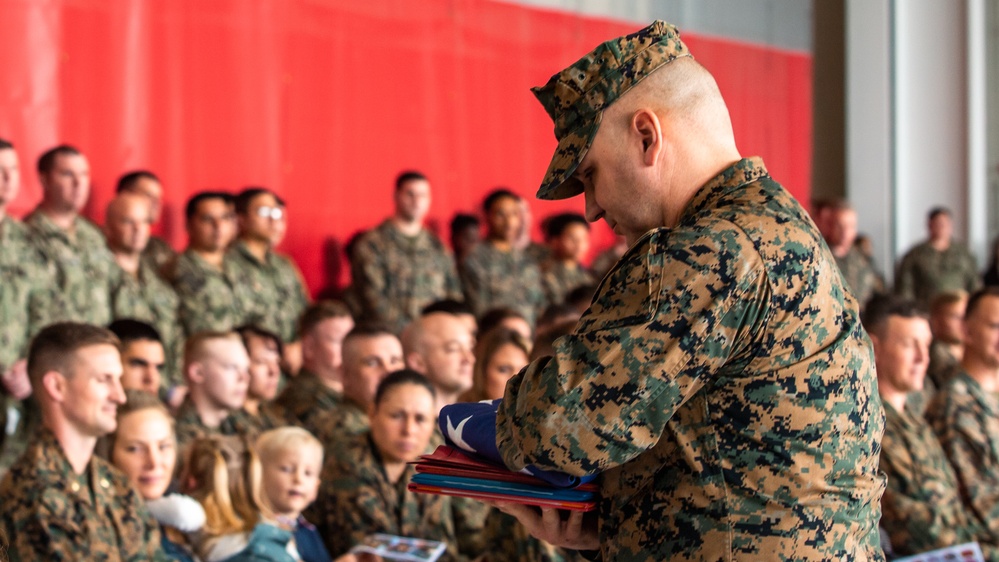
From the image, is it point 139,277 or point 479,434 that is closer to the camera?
point 479,434

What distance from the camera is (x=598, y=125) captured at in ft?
5.21

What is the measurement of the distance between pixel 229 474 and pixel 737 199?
2.34 meters

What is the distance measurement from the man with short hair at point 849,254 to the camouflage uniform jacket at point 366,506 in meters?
5.22

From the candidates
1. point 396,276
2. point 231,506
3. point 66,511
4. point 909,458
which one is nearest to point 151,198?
point 396,276

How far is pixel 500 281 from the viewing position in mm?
7348

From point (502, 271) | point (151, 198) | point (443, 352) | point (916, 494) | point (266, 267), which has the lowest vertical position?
point (916, 494)

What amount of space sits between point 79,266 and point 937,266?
649 cm

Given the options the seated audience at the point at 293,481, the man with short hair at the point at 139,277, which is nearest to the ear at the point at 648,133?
the seated audience at the point at 293,481

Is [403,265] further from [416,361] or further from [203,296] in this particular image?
[416,361]

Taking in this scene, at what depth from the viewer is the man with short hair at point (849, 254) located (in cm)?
861

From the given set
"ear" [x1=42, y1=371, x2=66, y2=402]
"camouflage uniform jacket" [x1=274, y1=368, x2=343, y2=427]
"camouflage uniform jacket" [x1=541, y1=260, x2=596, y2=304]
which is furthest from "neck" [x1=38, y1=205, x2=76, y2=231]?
"camouflage uniform jacket" [x1=541, y1=260, x2=596, y2=304]

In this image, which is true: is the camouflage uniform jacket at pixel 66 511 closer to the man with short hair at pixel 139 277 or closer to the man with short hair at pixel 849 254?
the man with short hair at pixel 139 277

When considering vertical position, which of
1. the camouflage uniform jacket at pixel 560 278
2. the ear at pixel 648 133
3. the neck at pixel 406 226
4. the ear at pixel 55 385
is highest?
the ear at pixel 648 133

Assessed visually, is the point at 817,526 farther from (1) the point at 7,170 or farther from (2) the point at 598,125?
(1) the point at 7,170
